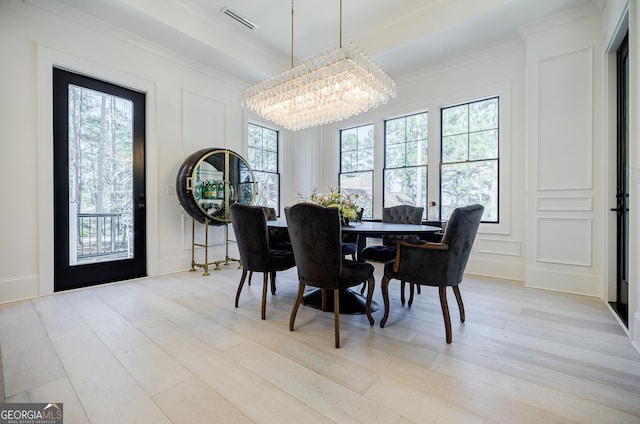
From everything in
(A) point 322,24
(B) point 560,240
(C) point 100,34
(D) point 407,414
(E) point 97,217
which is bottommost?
(D) point 407,414

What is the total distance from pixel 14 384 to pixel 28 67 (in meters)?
3.09

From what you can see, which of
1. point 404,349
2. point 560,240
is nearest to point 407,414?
point 404,349

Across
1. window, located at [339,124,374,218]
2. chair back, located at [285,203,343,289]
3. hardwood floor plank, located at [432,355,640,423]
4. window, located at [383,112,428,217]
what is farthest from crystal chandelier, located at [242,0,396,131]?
hardwood floor plank, located at [432,355,640,423]

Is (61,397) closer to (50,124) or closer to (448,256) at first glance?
(448,256)

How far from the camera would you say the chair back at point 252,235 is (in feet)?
7.68

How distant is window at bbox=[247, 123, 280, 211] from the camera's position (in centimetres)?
530

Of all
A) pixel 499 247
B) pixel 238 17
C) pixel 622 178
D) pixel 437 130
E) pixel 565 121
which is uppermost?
pixel 238 17

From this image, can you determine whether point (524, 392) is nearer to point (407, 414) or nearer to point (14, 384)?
point (407, 414)

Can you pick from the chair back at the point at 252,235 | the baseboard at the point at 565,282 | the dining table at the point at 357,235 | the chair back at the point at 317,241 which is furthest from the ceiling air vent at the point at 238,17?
the baseboard at the point at 565,282

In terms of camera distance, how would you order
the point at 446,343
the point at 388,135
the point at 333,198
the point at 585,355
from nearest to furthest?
1. the point at 585,355
2. the point at 446,343
3. the point at 333,198
4. the point at 388,135

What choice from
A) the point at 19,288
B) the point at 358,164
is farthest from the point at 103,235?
the point at 358,164

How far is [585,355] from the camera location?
180 centimetres

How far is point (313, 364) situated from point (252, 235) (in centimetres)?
113

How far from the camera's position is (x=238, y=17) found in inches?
150
